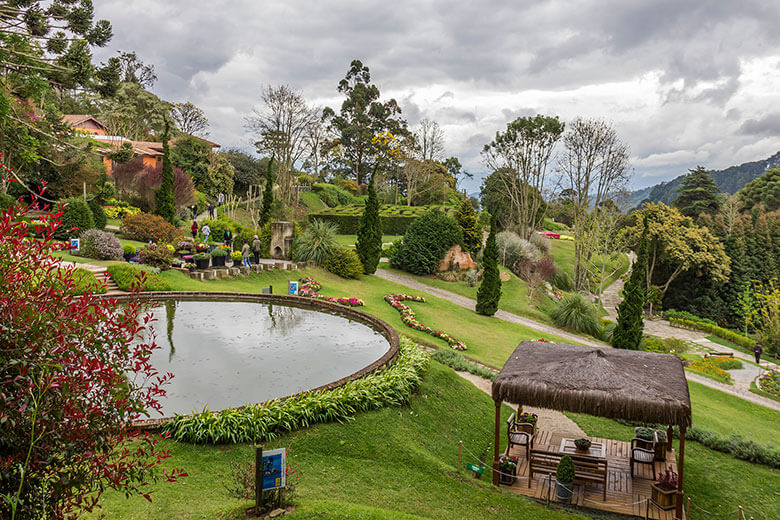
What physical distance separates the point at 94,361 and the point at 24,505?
959 millimetres

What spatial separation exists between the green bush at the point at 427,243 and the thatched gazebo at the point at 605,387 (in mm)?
19155

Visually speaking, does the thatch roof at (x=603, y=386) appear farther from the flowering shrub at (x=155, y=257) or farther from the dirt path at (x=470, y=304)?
the flowering shrub at (x=155, y=257)

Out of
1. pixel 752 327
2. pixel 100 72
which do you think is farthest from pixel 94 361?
pixel 752 327

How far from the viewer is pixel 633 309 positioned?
63.8ft

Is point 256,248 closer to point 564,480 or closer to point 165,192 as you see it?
point 165,192

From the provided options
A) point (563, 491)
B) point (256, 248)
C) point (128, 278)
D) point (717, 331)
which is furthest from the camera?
point (717, 331)

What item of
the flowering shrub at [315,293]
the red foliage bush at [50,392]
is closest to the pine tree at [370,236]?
the flowering shrub at [315,293]

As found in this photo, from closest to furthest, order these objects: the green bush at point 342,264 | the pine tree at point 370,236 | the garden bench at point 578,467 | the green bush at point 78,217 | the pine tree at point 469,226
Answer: the garden bench at point 578,467 → the green bush at point 78,217 → the green bush at point 342,264 → the pine tree at point 370,236 → the pine tree at point 469,226

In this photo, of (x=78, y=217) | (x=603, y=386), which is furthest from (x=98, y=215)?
(x=603, y=386)

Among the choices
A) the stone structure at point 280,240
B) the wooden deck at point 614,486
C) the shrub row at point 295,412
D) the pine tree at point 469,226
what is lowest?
the wooden deck at point 614,486

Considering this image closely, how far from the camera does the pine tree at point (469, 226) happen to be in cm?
3197

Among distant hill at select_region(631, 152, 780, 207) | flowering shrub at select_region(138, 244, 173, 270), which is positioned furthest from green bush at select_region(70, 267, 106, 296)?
distant hill at select_region(631, 152, 780, 207)

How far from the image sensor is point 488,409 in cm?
1182

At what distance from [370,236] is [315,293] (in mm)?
6643
